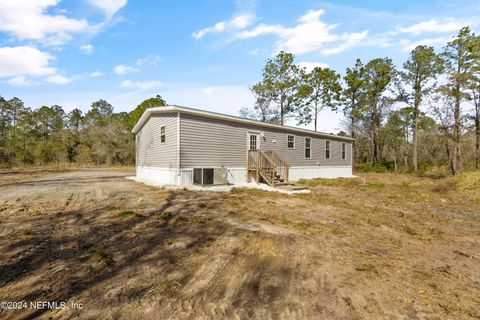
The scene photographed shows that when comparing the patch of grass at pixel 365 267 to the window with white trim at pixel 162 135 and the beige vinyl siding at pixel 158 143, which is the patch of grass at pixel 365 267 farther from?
the window with white trim at pixel 162 135

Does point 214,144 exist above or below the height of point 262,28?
below

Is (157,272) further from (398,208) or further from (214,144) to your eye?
(214,144)

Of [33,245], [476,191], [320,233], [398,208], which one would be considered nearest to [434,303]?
[320,233]

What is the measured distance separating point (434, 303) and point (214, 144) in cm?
1039

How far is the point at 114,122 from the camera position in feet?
119

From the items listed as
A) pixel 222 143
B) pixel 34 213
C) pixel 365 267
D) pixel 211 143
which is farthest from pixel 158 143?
pixel 365 267

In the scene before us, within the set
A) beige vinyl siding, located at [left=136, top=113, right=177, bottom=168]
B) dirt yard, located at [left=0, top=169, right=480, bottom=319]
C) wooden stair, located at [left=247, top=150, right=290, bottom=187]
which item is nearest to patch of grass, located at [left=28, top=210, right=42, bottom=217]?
dirt yard, located at [left=0, top=169, right=480, bottom=319]

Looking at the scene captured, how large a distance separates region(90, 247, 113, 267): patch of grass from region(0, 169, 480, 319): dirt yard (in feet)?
0.05

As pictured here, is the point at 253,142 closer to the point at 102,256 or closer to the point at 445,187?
the point at 445,187

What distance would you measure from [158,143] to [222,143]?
3552 millimetres

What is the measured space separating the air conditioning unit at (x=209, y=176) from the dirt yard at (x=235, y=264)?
471 cm

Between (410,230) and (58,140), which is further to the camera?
(58,140)

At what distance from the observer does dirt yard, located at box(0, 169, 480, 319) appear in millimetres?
2447

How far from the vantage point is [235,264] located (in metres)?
3.43
